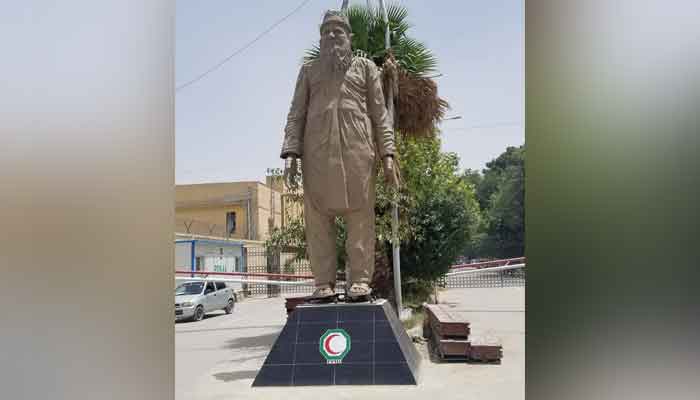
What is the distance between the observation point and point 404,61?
25.3 ft

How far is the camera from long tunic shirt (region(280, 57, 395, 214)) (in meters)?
4.59

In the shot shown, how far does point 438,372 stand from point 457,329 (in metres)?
0.78

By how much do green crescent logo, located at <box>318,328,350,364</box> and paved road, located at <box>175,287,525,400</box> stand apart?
0.83 feet

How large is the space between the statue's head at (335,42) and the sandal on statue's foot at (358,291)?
1.86 metres

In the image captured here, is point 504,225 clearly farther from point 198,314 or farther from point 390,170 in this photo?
point 390,170

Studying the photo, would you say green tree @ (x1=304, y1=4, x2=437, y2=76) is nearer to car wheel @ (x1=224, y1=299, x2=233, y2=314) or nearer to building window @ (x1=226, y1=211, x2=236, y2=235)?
car wheel @ (x1=224, y1=299, x2=233, y2=314)

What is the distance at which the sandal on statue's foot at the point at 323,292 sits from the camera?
466 cm

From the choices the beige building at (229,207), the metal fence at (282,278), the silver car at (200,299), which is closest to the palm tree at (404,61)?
the silver car at (200,299)

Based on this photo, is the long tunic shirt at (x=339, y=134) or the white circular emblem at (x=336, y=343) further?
the long tunic shirt at (x=339, y=134)

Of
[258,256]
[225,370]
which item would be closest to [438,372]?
[225,370]

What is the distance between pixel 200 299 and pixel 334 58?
8.37m

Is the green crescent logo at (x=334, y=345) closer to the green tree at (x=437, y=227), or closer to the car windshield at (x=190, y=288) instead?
the green tree at (x=437, y=227)

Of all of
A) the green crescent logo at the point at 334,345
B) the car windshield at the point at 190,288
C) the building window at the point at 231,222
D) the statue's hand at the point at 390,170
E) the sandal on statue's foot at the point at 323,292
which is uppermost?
the statue's hand at the point at 390,170
